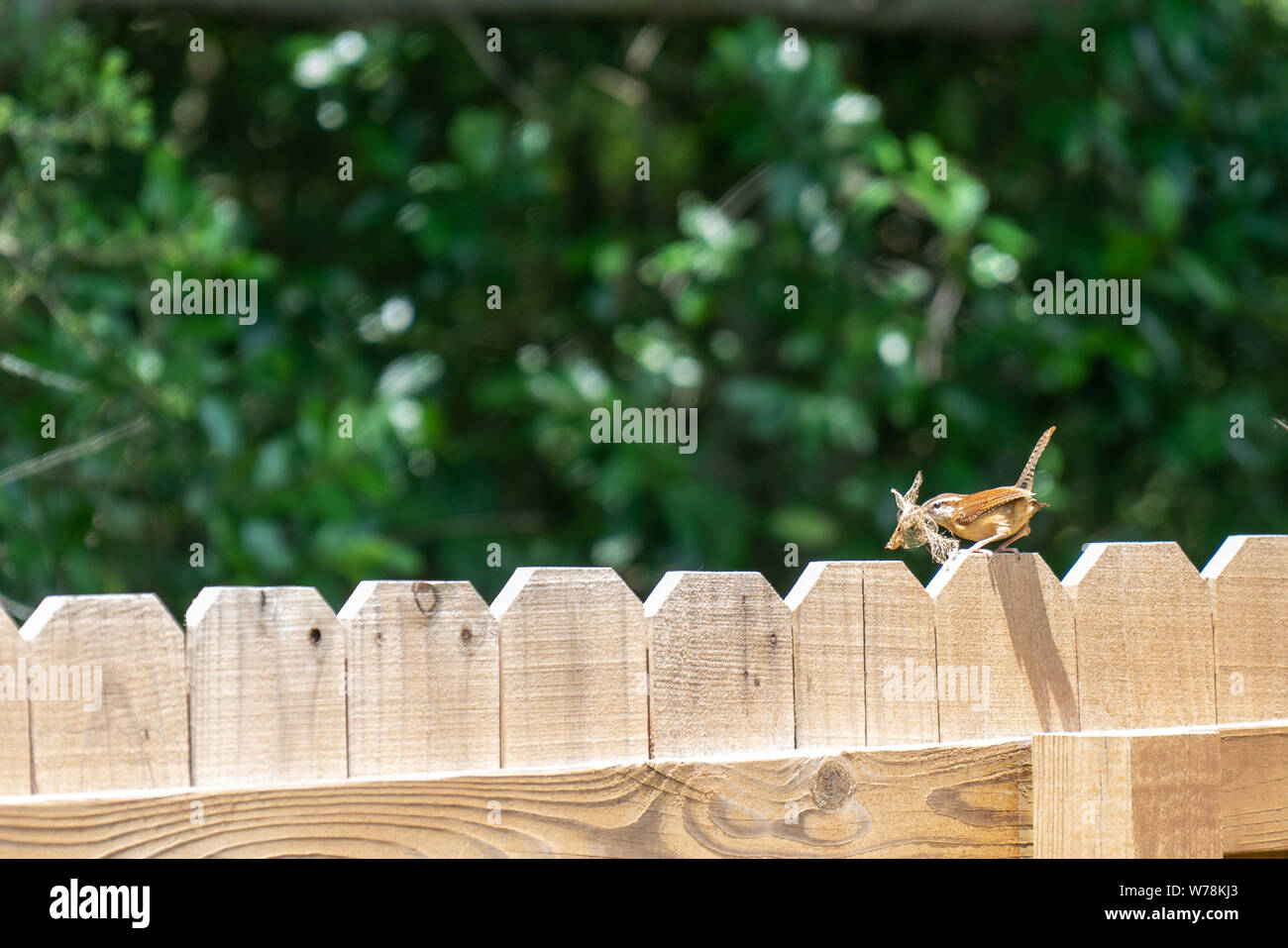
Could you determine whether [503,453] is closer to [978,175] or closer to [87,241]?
[87,241]

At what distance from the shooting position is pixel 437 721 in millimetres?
1497

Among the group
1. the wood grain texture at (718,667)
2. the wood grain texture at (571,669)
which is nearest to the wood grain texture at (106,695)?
the wood grain texture at (571,669)

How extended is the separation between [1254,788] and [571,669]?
1094 mm

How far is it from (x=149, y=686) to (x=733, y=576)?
0.72 metres

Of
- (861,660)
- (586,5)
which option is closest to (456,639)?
(861,660)

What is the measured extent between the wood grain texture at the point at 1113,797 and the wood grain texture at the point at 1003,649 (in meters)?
0.07

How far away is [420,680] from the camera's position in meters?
1.50

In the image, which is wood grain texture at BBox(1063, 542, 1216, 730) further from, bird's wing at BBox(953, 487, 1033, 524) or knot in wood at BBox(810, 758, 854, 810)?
knot in wood at BBox(810, 758, 854, 810)

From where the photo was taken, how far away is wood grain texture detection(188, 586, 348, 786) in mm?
1394

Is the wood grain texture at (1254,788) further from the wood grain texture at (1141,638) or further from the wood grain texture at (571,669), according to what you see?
the wood grain texture at (571,669)

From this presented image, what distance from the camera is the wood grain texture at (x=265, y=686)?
4.57 ft

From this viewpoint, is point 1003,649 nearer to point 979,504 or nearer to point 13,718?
point 979,504

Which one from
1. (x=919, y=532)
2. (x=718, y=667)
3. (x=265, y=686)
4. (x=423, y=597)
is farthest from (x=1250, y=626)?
(x=265, y=686)

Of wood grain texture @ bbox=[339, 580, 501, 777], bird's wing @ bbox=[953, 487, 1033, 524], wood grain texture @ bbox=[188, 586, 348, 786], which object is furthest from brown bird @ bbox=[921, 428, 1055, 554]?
wood grain texture @ bbox=[188, 586, 348, 786]
